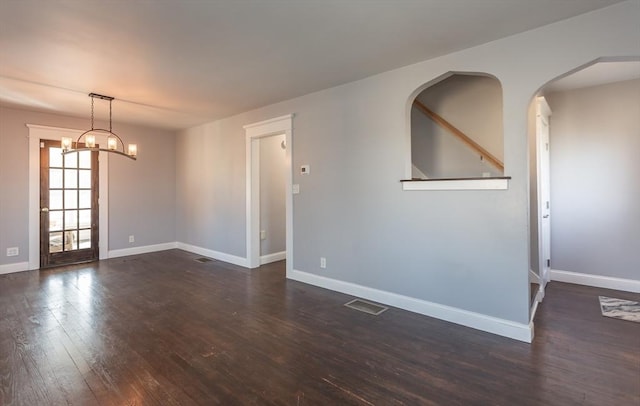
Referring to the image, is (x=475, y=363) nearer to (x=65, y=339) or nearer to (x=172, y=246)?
(x=65, y=339)

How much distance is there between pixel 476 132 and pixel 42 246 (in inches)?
274

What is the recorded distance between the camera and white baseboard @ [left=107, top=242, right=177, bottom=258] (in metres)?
6.06

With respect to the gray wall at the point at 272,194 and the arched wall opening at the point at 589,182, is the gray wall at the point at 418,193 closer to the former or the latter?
the gray wall at the point at 272,194

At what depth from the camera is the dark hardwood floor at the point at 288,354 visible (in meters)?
1.98

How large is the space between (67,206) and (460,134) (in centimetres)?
641

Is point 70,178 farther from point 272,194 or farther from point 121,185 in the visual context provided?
point 272,194

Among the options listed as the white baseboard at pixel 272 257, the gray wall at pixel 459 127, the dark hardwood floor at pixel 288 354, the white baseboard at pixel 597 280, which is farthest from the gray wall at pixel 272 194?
the white baseboard at pixel 597 280

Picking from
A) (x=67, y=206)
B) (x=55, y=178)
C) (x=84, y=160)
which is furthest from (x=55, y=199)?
(x=84, y=160)

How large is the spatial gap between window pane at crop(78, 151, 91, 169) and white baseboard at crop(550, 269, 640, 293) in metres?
7.70

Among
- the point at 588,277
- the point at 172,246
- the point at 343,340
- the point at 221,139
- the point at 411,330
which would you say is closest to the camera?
the point at 343,340

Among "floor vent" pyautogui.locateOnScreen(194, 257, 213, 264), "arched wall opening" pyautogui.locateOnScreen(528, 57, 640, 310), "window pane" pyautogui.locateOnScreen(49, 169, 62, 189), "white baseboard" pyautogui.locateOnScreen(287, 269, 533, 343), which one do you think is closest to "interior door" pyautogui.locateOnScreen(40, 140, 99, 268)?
"window pane" pyautogui.locateOnScreen(49, 169, 62, 189)

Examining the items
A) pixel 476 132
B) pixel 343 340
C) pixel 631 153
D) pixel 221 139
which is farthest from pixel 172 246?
pixel 631 153

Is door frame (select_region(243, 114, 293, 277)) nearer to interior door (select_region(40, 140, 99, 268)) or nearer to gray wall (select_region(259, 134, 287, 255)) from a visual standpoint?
gray wall (select_region(259, 134, 287, 255))

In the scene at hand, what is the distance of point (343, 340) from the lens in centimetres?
269
